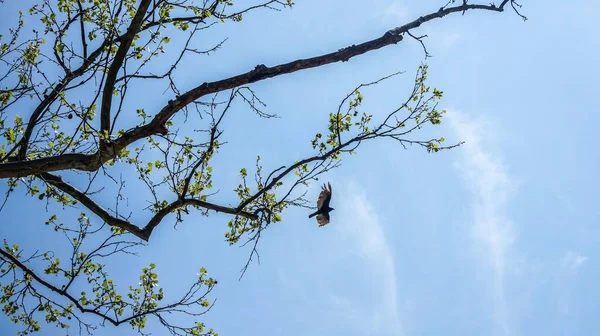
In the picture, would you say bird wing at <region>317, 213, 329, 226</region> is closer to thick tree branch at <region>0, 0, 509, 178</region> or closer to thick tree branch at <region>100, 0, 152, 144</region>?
thick tree branch at <region>0, 0, 509, 178</region>

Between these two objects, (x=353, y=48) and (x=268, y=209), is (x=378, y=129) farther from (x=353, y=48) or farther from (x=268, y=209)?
(x=268, y=209)

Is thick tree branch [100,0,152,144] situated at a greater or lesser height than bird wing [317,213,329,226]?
greater

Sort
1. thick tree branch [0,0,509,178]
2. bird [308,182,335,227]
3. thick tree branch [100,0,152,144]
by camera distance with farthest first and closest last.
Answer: bird [308,182,335,227] → thick tree branch [0,0,509,178] → thick tree branch [100,0,152,144]

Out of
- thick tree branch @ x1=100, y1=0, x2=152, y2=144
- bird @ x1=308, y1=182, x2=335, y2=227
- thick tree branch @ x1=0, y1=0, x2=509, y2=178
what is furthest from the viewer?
bird @ x1=308, y1=182, x2=335, y2=227

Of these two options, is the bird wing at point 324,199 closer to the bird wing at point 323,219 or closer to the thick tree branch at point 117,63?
the bird wing at point 323,219

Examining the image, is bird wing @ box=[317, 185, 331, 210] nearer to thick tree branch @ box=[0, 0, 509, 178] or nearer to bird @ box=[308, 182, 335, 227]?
bird @ box=[308, 182, 335, 227]

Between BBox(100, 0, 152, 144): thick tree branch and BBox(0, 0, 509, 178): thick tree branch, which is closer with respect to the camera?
BBox(100, 0, 152, 144): thick tree branch

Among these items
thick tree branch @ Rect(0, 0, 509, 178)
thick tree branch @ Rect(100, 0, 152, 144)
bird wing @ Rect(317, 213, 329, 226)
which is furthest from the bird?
thick tree branch @ Rect(100, 0, 152, 144)

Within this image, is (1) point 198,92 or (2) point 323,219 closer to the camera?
(1) point 198,92

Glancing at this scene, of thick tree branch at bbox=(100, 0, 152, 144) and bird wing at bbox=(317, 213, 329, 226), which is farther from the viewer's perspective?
bird wing at bbox=(317, 213, 329, 226)

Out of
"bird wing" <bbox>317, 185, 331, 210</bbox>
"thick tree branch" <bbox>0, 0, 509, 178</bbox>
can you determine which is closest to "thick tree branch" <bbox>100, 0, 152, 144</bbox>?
"thick tree branch" <bbox>0, 0, 509, 178</bbox>

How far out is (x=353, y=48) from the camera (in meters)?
7.37

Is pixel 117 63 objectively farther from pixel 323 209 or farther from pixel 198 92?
pixel 323 209

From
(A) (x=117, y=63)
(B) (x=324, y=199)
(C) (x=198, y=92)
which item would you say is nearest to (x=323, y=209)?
(B) (x=324, y=199)
